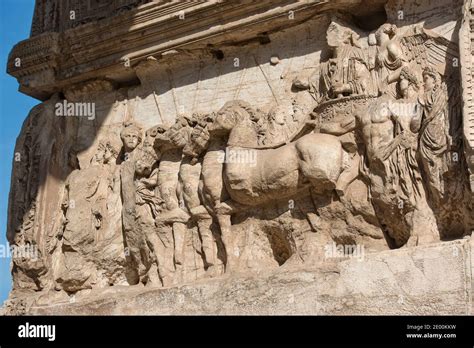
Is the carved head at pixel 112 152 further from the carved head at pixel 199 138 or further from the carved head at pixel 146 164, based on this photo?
the carved head at pixel 199 138

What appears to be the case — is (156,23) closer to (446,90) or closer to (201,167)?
(201,167)

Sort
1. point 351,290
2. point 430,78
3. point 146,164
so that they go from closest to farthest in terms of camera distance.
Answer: point 351,290 < point 430,78 < point 146,164

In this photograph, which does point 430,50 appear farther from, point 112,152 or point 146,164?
Answer: point 112,152

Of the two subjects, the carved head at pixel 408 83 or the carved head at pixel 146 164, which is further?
the carved head at pixel 146 164

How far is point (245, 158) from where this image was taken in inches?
335

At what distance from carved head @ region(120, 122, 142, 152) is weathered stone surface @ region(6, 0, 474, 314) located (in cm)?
2

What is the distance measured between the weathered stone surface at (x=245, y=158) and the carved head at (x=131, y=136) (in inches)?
0.6

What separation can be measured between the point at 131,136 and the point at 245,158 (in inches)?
66.1

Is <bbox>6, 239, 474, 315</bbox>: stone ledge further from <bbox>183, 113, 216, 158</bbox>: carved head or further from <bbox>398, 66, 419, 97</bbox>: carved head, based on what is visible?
<bbox>398, 66, 419, 97</bbox>: carved head

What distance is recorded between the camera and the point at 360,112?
8141 millimetres

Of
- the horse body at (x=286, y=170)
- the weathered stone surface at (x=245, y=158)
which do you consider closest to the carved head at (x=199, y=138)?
the weathered stone surface at (x=245, y=158)

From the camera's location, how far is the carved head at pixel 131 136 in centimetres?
973

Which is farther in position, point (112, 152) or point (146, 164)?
point (112, 152)

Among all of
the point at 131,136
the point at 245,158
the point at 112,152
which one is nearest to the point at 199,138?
the point at 245,158
